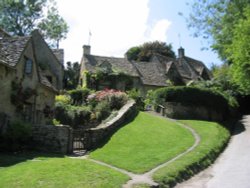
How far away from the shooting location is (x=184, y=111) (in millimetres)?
32844

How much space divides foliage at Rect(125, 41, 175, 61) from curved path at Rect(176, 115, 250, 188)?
4899 centimetres

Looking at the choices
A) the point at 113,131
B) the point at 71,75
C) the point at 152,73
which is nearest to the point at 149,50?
the point at 152,73

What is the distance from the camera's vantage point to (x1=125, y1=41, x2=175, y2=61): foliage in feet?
238

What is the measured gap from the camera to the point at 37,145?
19844mm

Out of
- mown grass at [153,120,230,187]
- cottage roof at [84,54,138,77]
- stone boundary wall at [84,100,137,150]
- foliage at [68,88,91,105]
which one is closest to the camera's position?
mown grass at [153,120,230,187]

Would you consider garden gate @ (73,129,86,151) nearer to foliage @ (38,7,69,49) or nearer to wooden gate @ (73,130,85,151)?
wooden gate @ (73,130,85,151)

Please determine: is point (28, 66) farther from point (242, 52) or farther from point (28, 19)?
point (28, 19)

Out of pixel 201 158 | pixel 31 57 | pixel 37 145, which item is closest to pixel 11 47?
pixel 31 57

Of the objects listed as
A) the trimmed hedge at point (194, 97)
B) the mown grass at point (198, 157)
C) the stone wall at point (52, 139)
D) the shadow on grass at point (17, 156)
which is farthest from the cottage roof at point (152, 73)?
the shadow on grass at point (17, 156)

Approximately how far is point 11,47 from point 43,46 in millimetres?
20493

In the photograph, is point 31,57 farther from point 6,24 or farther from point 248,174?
point 6,24

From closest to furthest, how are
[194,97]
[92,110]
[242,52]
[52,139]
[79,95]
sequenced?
[52,139] → [242,52] → [92,110] → [194,97] → [79,95]

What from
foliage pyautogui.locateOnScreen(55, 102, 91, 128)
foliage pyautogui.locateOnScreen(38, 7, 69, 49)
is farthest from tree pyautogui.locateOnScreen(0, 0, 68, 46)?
foliage pyautogui.locateOnScreen(55, 102, 91, 128)

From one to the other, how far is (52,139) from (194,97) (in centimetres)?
1681
